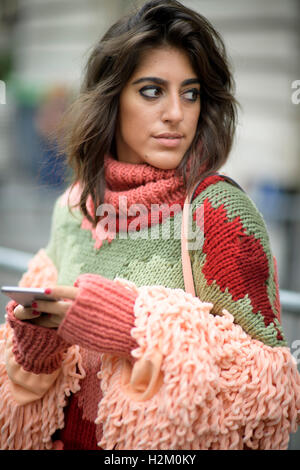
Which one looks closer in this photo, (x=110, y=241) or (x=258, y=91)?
(x=110, y=241)

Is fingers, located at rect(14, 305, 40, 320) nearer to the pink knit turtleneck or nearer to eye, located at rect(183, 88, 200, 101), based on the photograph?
the pink knit turtleneck

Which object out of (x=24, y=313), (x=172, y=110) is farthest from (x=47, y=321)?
(x=172, y=110)

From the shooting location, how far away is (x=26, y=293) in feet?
4.67

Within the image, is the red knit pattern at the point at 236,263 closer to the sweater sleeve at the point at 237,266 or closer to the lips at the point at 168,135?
the sweater sleeve at the point at 237,266

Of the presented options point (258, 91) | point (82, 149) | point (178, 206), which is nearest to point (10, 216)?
point (258, 91)

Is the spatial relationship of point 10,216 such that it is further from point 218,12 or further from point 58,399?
point 58,399

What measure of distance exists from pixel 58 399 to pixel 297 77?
7023mm

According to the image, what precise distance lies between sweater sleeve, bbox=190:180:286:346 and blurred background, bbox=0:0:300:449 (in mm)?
1478

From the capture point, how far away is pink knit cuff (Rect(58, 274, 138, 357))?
1451 millimetres

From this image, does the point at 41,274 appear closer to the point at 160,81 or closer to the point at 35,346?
the point at 35,346

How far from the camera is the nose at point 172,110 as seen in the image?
1.78 meters

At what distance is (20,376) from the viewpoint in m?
1.68

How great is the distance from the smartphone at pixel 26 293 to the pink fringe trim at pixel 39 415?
355mm

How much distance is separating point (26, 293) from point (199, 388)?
557 millimetres
